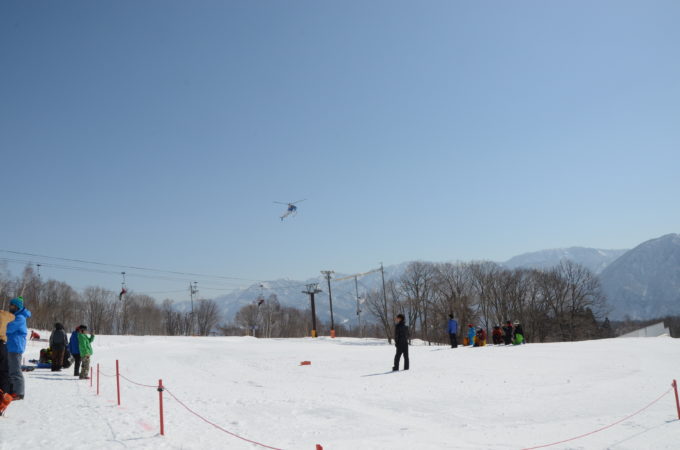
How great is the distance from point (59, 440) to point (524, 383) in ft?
36.0

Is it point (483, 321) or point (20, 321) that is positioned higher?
point (20, 321)

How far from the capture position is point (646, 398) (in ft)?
32.4

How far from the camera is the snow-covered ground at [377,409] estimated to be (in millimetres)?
7207

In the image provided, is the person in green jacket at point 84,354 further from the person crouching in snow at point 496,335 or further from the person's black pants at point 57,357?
the person crouching in snow at point 496,335

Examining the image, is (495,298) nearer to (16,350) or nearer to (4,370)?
(16,350)

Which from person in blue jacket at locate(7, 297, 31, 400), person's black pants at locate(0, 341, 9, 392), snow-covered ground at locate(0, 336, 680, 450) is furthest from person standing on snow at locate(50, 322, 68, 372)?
person's black pants at locate(0, 341, 9, 392)

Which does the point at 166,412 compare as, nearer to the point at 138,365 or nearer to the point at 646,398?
the point at 646,398

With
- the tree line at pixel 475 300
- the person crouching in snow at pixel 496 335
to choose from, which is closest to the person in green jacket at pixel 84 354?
the person crouching in snow at pixel 496 335

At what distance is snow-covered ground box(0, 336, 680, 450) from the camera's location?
7.21 meters

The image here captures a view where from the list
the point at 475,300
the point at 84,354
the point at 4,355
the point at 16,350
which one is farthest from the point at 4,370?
the point at 475,300

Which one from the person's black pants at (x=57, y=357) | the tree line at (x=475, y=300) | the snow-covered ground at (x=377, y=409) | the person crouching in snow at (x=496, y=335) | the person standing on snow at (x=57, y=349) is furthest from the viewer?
the tree line at (x=475, y=300)

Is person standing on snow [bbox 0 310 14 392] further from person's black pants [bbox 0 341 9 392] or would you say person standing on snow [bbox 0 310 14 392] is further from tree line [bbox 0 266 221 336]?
tree line [bbox 0 266 221 336]

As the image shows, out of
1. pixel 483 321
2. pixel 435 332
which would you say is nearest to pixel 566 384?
pixel 435 332

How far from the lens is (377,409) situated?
9805 millimetres
